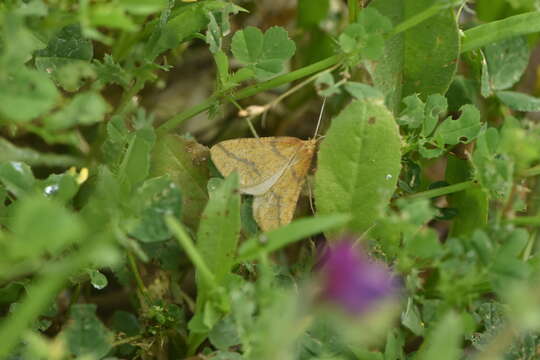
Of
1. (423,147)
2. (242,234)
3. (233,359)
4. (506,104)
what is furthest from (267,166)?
(506,104)

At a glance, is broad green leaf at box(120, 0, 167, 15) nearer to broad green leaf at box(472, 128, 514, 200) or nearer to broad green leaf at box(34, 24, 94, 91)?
broad green leaf at box(34, 24, 94, 91)

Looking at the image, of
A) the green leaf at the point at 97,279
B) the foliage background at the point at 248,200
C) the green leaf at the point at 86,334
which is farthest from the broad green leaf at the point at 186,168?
the green leaf at the point at 86,334

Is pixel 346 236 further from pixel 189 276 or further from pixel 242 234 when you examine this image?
pixel 189 276

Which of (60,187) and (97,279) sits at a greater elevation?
(60,187)

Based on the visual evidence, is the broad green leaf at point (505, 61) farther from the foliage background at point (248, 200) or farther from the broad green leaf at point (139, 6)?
the broad green leaf at point (139, 6)

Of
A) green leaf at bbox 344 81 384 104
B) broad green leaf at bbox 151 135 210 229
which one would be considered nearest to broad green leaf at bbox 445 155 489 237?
green leaf at bbox 344 81 384 104

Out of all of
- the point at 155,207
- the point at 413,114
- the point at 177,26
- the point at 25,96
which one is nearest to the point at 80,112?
the point at 25,96

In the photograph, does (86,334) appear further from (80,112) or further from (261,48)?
(261,48)
